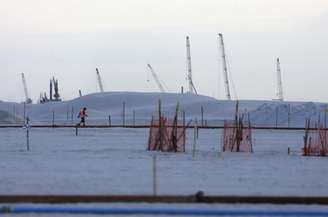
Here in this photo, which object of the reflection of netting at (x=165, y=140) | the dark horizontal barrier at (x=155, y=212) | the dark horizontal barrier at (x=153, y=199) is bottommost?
the dark horizontal barrier at (x=155, y=212)

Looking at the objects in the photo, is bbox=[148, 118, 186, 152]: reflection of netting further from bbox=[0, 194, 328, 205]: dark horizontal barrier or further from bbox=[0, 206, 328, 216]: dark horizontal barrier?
bbox=[0, 206, 328, 216]: dark horizontal barrier

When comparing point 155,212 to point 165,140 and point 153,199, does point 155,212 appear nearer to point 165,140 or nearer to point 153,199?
point 153,199

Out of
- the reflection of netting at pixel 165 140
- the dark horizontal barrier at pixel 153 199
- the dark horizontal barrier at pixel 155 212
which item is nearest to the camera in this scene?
the dark horizontal barrier at pixel 155 212

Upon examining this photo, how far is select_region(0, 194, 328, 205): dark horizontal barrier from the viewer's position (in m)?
14.1

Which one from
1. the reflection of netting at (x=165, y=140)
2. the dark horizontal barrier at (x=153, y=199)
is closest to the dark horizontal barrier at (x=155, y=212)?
the dark horizontal barrier at (x=153, y=199)

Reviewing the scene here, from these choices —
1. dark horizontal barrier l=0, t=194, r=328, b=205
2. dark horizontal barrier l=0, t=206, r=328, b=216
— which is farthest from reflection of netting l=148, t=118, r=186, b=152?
dark horizontal barrier l=0, t=206, r=328, b=216

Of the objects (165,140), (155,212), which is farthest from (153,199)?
(165,140)

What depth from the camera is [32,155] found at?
89.0 ft

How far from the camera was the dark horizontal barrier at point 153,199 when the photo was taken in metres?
14.1

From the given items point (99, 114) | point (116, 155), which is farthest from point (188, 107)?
point (116, 155)

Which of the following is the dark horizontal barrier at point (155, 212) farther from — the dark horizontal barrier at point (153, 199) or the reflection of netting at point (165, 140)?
the reflection of netting at point (165, 140)

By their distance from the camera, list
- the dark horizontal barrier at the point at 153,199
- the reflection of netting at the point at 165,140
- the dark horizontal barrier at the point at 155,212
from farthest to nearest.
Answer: the reflection of netting at the point at 165,140, the dark horizontal barrier at the point at 153,199, the dark horizontal barrier at the point at 155,212

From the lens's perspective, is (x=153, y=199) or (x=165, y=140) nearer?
(x=153, y=199)

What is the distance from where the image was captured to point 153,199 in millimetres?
14266
